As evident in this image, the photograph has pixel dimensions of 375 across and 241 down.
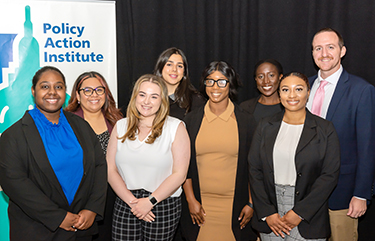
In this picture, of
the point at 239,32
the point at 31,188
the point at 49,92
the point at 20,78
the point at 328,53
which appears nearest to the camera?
the point at 31,188

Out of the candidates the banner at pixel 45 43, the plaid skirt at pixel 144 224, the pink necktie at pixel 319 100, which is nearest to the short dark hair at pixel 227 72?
the pink necktie at pixel 319 100

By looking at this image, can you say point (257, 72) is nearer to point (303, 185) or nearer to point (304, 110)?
Answer: point (304, 110)

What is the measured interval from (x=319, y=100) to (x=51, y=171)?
6.66 ft

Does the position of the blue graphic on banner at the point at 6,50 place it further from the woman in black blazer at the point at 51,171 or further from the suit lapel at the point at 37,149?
the suit lapel at the point at 37,149

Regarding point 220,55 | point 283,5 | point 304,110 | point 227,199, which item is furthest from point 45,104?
point 283,5

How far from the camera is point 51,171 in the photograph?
7.01 feet

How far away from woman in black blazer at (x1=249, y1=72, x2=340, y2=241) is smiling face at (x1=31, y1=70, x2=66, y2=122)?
1365 millimetres

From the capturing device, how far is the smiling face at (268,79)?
3.11 meters

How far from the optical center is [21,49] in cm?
312

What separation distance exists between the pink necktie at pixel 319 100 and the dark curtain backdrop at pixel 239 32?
2.28 ft

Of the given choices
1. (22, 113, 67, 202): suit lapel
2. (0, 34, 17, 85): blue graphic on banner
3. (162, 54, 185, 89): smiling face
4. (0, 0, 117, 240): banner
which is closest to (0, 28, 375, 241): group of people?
(22, 113, 67, 202): suit lapel

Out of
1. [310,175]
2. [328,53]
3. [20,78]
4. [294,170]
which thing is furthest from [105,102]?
[328,53]

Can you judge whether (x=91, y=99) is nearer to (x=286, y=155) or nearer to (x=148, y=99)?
(x=148, y=99)

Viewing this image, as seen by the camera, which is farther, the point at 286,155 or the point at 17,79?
the point at 17,79
